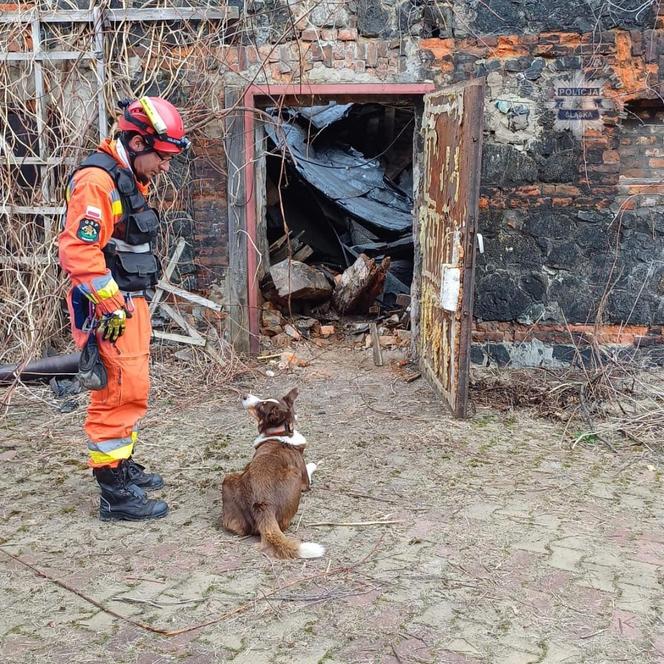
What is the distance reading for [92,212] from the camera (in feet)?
13.4

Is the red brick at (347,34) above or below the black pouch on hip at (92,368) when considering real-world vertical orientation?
above

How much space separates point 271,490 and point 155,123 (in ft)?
6.45

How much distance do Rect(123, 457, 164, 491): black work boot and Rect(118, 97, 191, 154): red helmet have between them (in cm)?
184

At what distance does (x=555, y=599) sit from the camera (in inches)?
145

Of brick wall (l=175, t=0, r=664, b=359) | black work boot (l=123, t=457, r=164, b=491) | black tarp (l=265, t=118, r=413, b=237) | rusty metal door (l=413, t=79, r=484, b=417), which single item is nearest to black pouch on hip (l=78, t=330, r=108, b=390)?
black work boot (l=123, t=457, r=164, b=491)

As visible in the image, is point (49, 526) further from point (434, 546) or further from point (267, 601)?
point (434, 546)

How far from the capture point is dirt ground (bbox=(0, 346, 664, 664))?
3346 mm

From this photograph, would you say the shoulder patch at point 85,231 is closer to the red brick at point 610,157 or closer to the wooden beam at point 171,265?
the wooden beam at point 171,265

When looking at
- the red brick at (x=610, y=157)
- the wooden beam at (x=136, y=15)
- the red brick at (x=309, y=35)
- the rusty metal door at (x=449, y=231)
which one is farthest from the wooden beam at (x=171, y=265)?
the red brick at (x=610, y=157)

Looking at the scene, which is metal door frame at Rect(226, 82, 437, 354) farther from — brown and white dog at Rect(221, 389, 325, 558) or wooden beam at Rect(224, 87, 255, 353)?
brown and white dog at Rect(221, 389, 325, 558)

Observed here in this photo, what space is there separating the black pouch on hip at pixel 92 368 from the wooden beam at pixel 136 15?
3.87 m

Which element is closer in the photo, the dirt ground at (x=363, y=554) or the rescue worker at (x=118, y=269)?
the dirt ground at (x=363, y=554)

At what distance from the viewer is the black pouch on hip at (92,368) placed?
420 cm

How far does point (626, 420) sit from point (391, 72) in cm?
352
